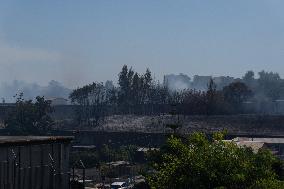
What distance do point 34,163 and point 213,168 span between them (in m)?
7.25

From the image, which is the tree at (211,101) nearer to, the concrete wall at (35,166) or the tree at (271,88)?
the tree at (271,88)

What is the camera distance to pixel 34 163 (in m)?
17.5

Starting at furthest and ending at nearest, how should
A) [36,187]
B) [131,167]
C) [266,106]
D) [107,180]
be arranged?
[266,106] → [131,167] → [107,180] → [36,187]

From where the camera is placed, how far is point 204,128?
65375 millimetres

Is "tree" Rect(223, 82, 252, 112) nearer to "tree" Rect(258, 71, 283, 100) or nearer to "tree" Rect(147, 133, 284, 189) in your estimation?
"tree" Rect(258, 71, 283, 100)

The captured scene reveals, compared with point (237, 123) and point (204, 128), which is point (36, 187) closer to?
point (204, 128)

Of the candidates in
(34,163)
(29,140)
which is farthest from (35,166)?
(29,140)

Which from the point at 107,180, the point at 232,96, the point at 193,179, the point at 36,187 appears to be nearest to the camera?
the point at 193,179

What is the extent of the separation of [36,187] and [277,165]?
876 centimetres

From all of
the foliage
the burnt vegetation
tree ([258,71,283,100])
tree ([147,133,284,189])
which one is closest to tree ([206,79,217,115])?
the burnt vegetation

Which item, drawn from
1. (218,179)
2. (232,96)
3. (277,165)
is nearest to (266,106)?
(232,96)

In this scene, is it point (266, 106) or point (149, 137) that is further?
point (266, 106)

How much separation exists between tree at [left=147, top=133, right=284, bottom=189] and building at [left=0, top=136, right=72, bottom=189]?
5171mm

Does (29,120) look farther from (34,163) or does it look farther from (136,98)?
(34,163)
